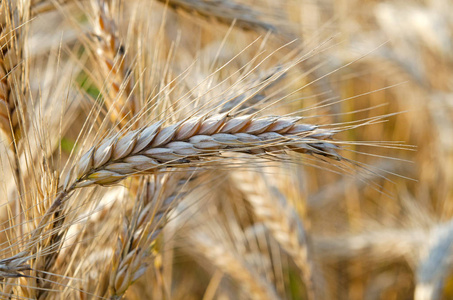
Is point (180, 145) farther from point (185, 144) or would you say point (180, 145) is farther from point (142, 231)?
point (142, 231)

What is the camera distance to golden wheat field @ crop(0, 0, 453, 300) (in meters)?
0.64

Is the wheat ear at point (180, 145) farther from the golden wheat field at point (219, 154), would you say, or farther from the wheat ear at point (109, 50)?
the wheat ear at point (109, 50)

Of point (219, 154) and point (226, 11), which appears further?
point (226, 11)

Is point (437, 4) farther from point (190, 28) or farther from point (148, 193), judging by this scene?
point (148, 193)

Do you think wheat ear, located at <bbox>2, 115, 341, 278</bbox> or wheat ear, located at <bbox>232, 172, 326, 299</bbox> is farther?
wheat ear, located at <bbox>232, 172, 326, 299</bbox>

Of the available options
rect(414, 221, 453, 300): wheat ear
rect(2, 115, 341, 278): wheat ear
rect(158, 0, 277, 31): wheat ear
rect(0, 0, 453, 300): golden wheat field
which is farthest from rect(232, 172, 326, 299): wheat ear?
rect(2, 115, 341, 278): wheat ear

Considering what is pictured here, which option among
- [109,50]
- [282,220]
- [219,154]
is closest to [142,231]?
[219,154]

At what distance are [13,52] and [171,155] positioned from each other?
31cm

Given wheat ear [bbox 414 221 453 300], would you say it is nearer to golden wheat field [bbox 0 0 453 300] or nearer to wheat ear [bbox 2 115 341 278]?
golden wheat field [bbox 0 0 453 300]

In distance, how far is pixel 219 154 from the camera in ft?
2.10

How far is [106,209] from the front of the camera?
36.1 inches

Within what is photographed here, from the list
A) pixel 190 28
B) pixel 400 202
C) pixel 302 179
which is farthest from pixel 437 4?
A: pixel 302 179

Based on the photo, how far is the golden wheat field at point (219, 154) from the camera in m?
0.64

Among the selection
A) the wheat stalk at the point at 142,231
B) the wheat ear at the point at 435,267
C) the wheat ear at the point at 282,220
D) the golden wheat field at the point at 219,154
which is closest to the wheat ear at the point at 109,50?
the golden wheat field at the point at 219,154
